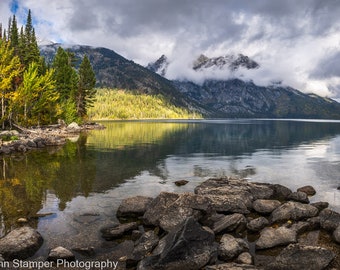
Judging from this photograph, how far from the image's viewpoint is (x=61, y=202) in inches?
933

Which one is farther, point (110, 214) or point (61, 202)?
point (61, 202)

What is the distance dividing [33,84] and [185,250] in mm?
70956

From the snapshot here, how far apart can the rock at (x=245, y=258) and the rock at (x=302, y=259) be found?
1.07m

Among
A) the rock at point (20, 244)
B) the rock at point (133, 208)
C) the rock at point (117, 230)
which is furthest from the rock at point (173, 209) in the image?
the rock at point (20, 244)

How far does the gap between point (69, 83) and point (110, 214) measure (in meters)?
99.5

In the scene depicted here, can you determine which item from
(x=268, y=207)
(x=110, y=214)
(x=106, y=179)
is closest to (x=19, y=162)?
(x=106, y=179)

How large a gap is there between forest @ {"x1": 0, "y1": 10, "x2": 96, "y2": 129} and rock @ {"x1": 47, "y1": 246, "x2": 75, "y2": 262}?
177 ft

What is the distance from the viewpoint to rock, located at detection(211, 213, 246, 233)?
1838cm

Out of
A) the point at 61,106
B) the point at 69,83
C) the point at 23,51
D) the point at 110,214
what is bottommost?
the point at 110,214

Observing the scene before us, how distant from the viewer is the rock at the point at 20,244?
1457cm

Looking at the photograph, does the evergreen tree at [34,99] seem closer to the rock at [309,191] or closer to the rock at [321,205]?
the rock at [309,191]

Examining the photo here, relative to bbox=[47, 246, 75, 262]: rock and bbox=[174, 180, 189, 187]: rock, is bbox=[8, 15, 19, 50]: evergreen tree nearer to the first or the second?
bbox=[174, 180, 189, 187]: rock

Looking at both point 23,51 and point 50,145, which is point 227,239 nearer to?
point 50,145

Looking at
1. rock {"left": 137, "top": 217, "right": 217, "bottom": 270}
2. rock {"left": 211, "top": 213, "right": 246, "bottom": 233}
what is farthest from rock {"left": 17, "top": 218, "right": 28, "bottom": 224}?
rock {"left": 211, "top": 213, "right": 246, "bottom": 233}
